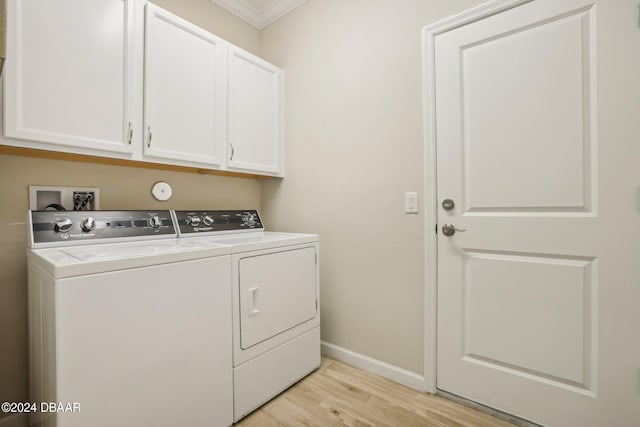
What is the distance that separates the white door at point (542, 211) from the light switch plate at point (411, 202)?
14 cm

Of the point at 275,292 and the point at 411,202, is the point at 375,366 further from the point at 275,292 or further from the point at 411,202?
the point at 411,202

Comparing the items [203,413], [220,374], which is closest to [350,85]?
[220,374]

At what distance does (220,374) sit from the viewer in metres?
1.37

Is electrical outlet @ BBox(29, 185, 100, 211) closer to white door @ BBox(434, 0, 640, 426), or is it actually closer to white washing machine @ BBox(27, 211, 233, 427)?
white washing machine @ BBox(27, 211, 233, 427)

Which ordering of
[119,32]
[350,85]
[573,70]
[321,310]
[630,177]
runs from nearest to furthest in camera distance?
[630,177]
[573,70]
[119,32]
[350,85]
[321,310]

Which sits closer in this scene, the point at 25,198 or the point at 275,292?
the point at 25,198

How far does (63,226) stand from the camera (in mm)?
1375

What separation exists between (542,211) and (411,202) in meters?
0.62

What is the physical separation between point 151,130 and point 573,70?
6.73 ft

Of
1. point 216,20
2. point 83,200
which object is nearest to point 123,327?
point 83,200

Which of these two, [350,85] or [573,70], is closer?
[573,70]

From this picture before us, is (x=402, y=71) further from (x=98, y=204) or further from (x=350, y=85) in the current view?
(x=98, y=204)

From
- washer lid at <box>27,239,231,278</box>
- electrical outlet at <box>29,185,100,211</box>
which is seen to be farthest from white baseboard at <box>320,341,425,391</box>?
electrical outlet at <box>29,185,100,211</box>

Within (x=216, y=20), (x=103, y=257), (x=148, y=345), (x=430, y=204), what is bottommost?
(x=148, y=345)
